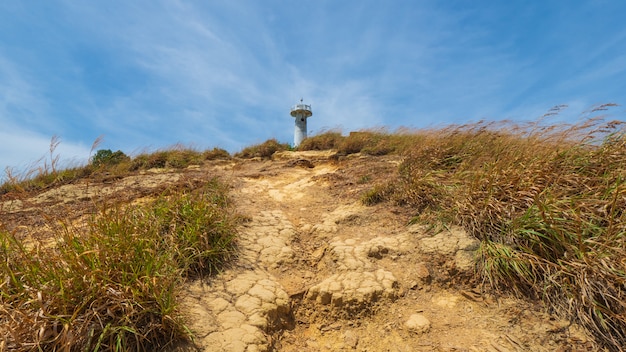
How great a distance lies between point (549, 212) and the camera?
3008mm

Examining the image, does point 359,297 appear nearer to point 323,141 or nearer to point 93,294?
point 93,294

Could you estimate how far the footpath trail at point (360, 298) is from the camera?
257 centimetres

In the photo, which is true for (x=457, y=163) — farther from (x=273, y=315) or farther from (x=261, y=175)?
(x=261, y=175)

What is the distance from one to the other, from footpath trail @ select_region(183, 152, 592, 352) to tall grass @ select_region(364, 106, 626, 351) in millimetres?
208

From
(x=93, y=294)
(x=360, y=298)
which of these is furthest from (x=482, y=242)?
(x=93, y=294)

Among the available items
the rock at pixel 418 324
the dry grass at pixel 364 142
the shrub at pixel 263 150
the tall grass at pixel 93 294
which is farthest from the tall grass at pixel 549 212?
the shrub at pixel 263 150

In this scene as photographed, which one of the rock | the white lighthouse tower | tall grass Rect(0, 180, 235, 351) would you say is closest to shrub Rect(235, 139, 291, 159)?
tall grass Rect(0, 180, 235, 351)

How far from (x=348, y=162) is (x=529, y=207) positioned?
603 cm

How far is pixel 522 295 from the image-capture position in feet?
9.38

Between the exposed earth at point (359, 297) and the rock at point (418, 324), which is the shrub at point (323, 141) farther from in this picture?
the rock at point (418, 324)

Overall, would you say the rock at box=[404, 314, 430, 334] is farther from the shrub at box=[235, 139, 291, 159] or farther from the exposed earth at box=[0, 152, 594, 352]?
the shrub at box=[235, 139, 291, 159]

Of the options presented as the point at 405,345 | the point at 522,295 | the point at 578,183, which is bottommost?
the point at 405,345

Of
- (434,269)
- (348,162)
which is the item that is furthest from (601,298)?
(348,162)

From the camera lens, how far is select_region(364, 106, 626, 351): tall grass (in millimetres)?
2529
